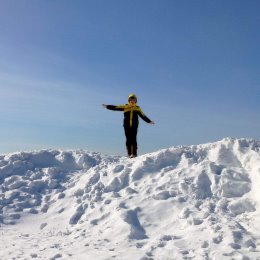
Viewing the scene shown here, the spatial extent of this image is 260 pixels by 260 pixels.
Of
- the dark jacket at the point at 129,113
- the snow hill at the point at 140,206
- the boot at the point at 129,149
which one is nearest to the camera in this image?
the snow hill at the point at 140,206

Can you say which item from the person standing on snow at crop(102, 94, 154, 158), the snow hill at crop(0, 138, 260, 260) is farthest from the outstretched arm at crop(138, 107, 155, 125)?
the snow hill at crop(0, 138, 260, 260)

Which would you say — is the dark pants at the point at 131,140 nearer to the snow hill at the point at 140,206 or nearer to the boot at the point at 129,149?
the boot at the point at 129,149

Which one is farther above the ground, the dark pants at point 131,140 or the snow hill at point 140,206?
the dark pants at point 131,140

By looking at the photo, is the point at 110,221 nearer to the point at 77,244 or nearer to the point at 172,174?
the point at 77,244

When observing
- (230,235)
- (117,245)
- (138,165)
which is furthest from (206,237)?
(138,165)

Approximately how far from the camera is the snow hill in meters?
6.75

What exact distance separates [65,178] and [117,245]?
467cm

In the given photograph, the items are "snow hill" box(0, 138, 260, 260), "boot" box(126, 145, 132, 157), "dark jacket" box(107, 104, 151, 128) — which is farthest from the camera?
"boot" box(126, 145, 132, 157)

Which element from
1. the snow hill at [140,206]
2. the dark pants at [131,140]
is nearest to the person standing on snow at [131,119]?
the dark pants at [131,140]

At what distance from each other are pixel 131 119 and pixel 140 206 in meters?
4.47

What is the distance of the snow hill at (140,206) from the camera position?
675cm

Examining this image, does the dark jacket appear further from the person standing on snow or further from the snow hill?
the snow hill

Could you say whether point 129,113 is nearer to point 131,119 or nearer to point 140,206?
point 131,119

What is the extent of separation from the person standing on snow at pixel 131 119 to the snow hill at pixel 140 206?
821mm
